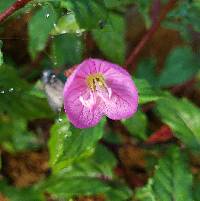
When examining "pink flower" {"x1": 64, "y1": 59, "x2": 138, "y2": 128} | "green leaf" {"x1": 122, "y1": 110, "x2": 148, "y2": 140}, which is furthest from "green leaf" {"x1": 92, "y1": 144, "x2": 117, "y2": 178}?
"pink flower" {"x1": 64, "y1": 59, "x2": 138, "y2": 128}

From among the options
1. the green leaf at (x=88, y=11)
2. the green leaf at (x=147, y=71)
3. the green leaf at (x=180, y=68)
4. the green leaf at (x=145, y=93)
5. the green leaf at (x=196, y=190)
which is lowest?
the green leaf at (x=196, y=190)

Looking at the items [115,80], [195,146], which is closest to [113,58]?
[195,146]

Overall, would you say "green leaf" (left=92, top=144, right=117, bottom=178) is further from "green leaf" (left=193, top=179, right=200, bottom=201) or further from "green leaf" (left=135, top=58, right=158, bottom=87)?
"green leaf" (left=135, top=58, right=158, bottom=87)

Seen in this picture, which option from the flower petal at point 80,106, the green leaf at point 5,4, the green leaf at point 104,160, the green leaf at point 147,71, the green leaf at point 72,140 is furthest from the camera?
the green leaf at point 147,71

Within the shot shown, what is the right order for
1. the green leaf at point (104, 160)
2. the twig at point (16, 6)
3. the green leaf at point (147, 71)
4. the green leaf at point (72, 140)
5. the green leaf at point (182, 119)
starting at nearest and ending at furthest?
the twig at point (16, 6) < the green leaf at point (72, 140) < the green leaf at point (182, 119) < the green leaf at point (104, 160) < the green leaf at point (147, 71)

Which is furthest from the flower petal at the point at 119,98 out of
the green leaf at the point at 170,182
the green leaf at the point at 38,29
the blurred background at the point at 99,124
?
the green leaf at the point at 38,29

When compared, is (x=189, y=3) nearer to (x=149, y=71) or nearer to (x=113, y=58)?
(x=113, y=58)

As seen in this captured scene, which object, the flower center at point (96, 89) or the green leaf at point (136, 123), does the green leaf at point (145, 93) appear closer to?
the flower center at point (96, 89)
